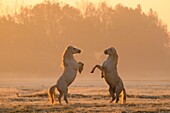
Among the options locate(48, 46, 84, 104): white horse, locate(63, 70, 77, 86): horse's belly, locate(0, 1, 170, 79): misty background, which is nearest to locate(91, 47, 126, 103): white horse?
locate(48, 46, 84, 104): white horse

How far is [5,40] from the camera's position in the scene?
115812 millimetres

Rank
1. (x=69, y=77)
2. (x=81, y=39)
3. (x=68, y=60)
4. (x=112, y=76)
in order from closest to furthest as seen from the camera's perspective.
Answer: (x=69, y=77) → (x=112, y=76) → (x=68, y=60) → (x=81, y=39)

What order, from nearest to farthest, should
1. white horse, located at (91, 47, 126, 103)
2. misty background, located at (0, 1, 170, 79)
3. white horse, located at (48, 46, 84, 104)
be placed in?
white horse, located at (48, 46, 84, 104)
white horse, located at (91, 47, 126, 103)
misty background, located at (0, 1, 170, 79)

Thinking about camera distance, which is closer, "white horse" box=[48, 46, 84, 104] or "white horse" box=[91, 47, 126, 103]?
"white horse" box=[48, 46, 84, 104]

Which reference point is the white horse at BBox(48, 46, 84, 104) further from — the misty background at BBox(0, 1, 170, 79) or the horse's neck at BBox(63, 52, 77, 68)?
the misty background at BBox(0, 1, 170, 79)

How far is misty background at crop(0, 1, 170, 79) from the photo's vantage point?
11581 cm

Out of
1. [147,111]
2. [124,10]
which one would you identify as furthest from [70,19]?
[147,111]

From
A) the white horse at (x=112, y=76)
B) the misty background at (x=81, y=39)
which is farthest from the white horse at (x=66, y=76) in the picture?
the misty background at (x=81, y=39)

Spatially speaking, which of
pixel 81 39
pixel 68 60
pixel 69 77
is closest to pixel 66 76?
pixel 69 77

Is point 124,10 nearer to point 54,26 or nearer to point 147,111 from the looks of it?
point 54,26

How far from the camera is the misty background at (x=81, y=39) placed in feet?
380

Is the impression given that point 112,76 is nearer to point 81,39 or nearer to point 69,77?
point 69,77

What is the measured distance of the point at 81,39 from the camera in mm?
118312

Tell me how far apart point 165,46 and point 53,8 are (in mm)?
22137
